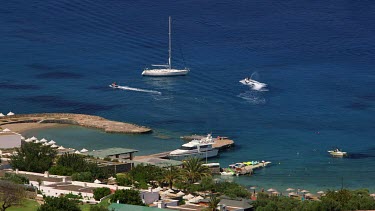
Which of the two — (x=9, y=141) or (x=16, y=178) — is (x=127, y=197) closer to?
(x=16, y=178)

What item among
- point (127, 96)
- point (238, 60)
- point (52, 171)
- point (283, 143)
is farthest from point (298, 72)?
point (52, 171)

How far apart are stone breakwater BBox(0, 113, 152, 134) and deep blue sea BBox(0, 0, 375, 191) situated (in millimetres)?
1440

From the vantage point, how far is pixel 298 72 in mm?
162250

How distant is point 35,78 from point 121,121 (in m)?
22.4

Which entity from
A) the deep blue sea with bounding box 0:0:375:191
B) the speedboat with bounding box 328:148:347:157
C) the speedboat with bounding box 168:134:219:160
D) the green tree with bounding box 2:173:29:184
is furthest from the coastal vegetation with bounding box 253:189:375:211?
Answer: the speedboat with bounding box 328:148:347:157

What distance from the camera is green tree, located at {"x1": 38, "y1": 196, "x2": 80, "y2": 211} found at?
88.9 m

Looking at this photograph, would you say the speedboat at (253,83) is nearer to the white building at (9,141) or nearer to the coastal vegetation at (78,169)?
the white building at (9,141)

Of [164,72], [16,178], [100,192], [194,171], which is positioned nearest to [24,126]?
[164,72]

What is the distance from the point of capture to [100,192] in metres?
96.0

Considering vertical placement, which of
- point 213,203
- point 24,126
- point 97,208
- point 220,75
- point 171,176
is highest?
point 220,75

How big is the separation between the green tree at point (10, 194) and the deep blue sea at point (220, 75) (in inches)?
1016

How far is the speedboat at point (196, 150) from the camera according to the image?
405 ft

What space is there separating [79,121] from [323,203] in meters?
46.3

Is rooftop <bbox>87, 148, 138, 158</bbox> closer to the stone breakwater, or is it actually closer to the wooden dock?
the wooden dock
